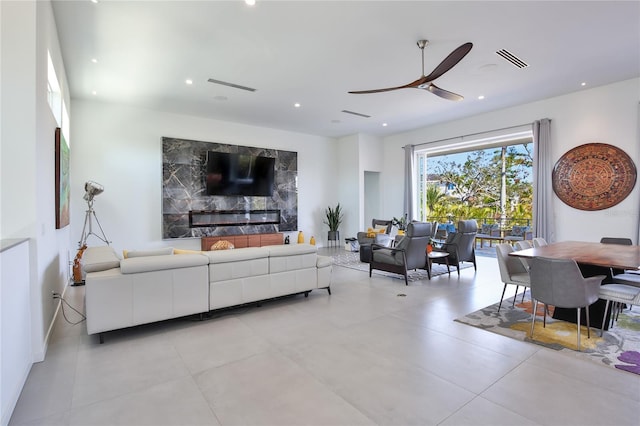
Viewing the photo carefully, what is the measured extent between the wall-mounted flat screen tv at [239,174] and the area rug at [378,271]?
9.10ft

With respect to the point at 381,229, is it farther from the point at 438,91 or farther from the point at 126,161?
the point at 126,161

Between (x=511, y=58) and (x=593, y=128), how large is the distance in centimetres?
278

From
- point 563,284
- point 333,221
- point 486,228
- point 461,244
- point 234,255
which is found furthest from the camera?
point 333,221

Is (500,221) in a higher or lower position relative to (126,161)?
lower

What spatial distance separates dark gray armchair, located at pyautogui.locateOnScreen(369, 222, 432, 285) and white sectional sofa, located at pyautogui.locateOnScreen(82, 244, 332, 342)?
1.71 meters

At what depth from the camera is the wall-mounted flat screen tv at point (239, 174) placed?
805 cm

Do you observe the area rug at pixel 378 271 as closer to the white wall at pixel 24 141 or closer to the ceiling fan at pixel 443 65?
the ceiling fan at pixel 443 65

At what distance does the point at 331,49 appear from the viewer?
14.8 feet

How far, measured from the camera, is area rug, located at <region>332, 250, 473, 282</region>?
6055 millimetres

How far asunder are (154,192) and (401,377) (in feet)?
22.3

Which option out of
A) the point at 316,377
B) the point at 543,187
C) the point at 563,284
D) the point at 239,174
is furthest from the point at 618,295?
the point at 239,174

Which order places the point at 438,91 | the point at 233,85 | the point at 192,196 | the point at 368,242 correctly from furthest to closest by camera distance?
the point at 192,196 < the point at 368,242 < the point at 233,85 < the point at 438,91

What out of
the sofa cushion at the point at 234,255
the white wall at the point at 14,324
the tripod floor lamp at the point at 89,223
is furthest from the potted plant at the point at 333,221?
the white wall at the point at 14,324

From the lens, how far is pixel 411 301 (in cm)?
447
